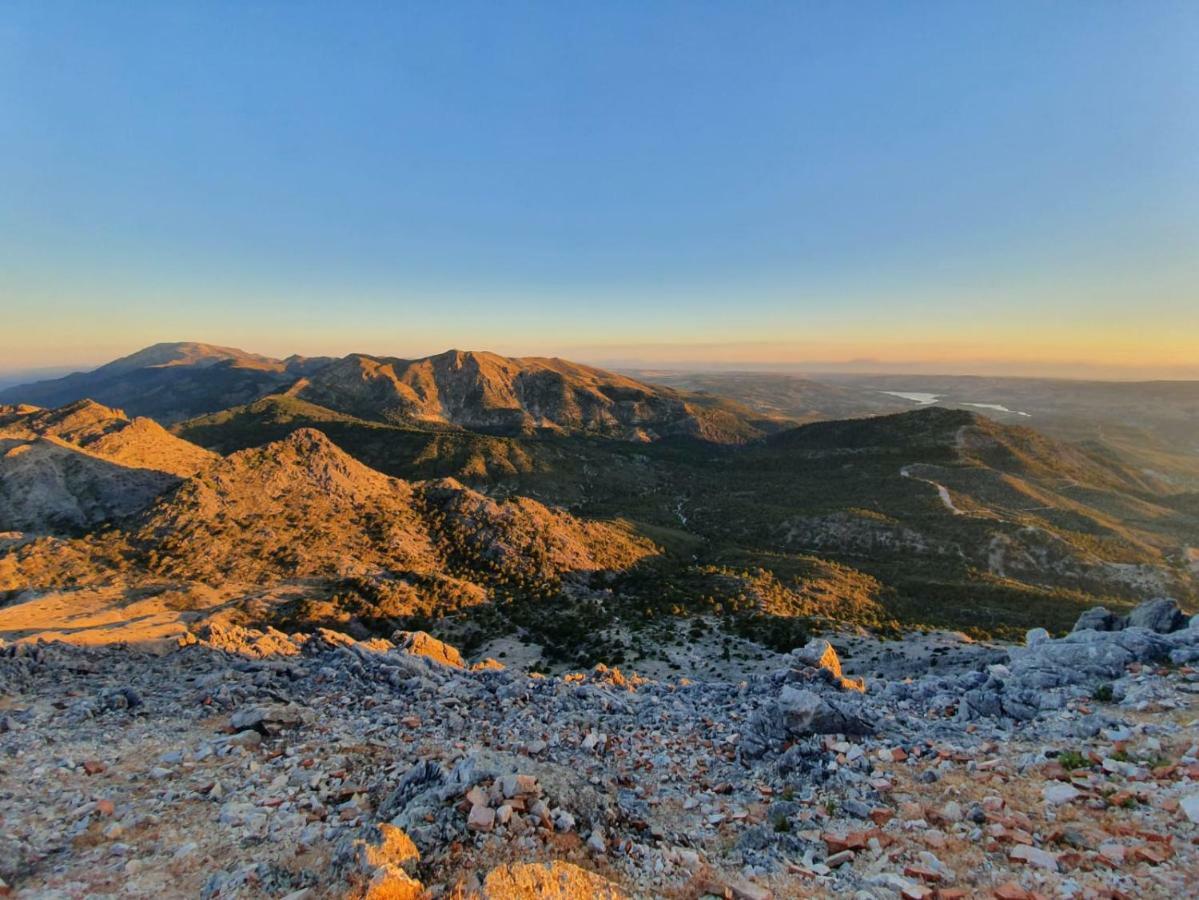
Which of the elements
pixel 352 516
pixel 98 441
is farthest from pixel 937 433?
pixel 98 441

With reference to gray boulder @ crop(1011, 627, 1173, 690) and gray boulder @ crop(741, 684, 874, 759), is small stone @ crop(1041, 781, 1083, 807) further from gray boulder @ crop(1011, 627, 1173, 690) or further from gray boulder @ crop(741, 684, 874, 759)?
gray boulder @ crop(1011, 627, 1173, 690)

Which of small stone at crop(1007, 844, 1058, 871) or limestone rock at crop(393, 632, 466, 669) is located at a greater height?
small stone at crop(1007, 844, 1058, 871)

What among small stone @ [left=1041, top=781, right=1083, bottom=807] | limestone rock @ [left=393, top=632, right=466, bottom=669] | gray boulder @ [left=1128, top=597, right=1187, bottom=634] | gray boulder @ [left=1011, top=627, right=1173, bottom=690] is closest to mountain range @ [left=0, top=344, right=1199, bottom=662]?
limestone rock @ [left=393, top=632, right=466, bottom=669]

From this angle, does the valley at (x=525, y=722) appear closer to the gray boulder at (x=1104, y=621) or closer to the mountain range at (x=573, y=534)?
the gray boulder at (x=1104, y=621)

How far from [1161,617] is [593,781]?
26.1 m

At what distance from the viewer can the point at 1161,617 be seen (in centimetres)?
2166

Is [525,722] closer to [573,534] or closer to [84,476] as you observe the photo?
[573,534]

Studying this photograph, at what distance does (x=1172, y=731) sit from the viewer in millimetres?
11023

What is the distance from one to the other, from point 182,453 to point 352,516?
4496cm

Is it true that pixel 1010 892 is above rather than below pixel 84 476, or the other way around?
above

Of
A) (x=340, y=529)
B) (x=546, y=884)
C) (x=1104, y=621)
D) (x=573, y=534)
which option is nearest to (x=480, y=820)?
(x=546, y=884)

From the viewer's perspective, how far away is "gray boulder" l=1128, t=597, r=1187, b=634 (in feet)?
70.4

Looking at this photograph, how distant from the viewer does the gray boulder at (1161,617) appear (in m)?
21.5

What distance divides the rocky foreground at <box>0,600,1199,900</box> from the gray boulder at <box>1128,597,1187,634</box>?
7542 millimetres
